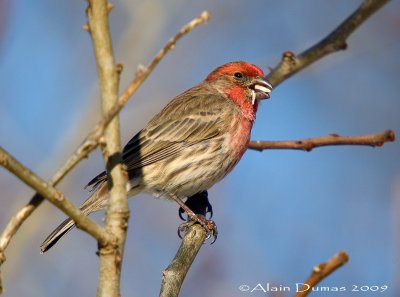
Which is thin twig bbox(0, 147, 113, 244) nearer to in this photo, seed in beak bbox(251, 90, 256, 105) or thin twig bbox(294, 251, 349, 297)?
thin twig bbox(294, 251, 349, 297)

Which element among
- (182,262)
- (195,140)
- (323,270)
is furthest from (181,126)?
(323,270)

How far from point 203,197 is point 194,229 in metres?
1.05

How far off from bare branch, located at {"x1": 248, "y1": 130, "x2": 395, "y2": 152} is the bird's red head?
2061 millimetres

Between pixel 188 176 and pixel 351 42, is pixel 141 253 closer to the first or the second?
pixel 188 176

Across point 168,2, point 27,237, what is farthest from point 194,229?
point 168,2

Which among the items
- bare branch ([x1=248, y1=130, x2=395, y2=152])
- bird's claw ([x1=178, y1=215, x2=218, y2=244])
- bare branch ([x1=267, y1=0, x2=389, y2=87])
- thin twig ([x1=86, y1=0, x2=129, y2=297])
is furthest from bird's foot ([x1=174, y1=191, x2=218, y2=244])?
thin twig ([x1=86, y1=0, x2=129, y2=297])

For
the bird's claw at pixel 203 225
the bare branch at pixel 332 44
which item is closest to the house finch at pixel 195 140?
the bird's claw at pixel 203 225

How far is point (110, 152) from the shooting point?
292cm

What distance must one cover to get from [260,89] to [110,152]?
12.9 feet

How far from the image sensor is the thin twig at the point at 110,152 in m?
2.88

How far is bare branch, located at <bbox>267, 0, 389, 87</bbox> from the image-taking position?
4.02m

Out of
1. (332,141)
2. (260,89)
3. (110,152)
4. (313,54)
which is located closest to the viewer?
(110,152)

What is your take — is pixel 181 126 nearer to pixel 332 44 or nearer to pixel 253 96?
pixel 253 96

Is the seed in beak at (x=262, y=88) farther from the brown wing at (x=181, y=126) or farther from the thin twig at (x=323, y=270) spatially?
the thin twig at (x=323, y=270)
